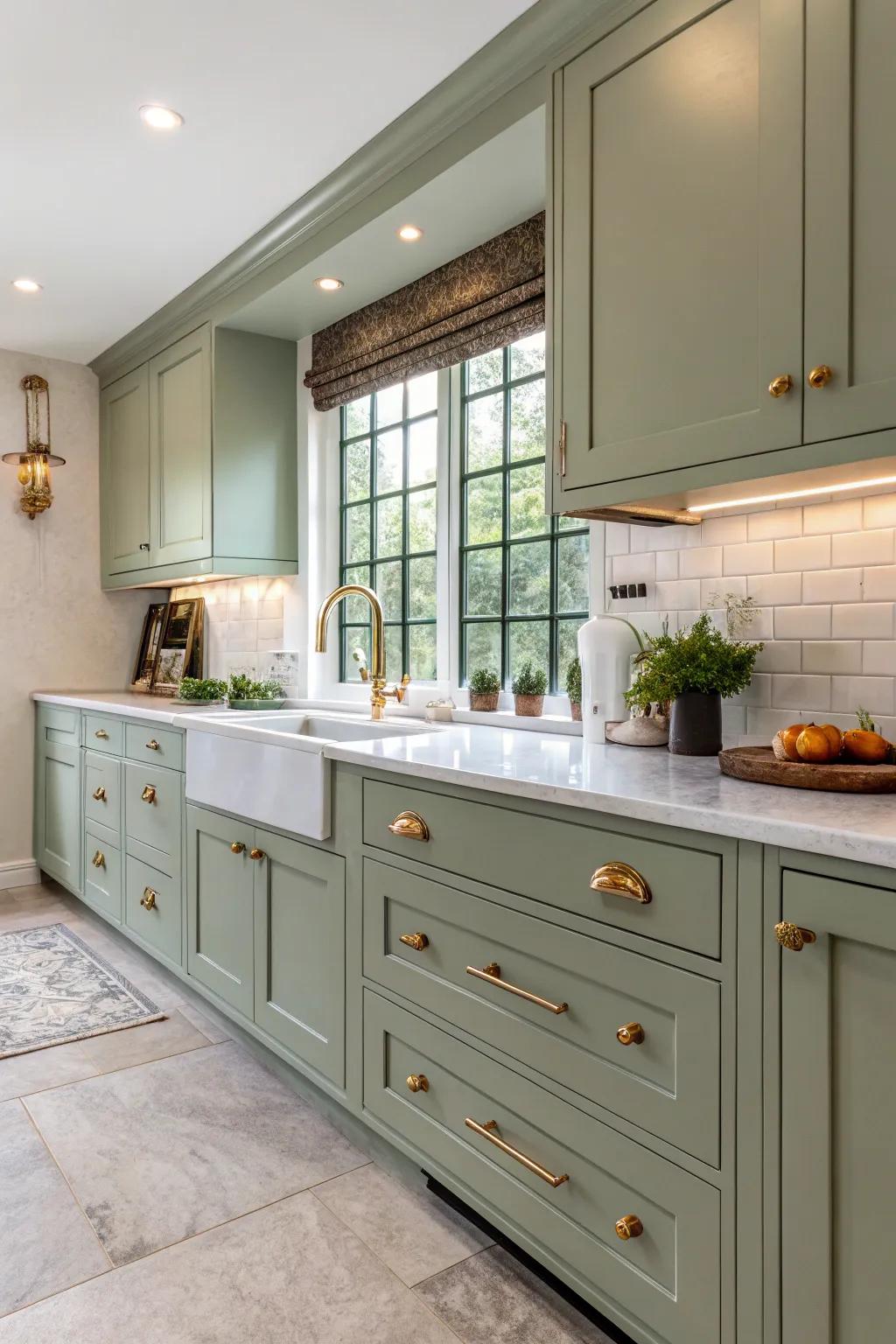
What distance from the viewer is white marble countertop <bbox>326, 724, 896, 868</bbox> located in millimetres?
1127

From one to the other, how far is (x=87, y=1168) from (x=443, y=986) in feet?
3.16

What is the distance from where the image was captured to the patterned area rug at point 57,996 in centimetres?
271

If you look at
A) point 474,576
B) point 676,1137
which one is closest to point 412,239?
point 474,576

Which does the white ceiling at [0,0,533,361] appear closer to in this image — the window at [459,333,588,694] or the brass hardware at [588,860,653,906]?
the window at [459,333,588,694]

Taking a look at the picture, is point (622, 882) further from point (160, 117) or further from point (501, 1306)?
point (160, 117)

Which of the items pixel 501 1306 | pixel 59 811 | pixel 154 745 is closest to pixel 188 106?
pixel 154 745

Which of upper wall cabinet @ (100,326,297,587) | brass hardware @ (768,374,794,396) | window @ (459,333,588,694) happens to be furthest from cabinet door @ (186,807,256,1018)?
brass hardware @ (768,374,794,396)

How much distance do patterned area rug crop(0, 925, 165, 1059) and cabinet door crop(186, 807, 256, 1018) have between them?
0.30 m

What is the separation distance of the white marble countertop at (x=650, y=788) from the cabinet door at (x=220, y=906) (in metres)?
0.65

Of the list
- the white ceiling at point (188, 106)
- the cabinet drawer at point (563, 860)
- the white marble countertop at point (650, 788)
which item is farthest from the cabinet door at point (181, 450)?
the cabinet drawer at point (563, 860)

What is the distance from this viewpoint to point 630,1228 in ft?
4.52

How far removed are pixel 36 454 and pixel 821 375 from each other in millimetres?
3747

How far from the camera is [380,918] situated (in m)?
1.92

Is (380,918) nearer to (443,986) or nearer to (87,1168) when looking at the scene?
(443,986)
